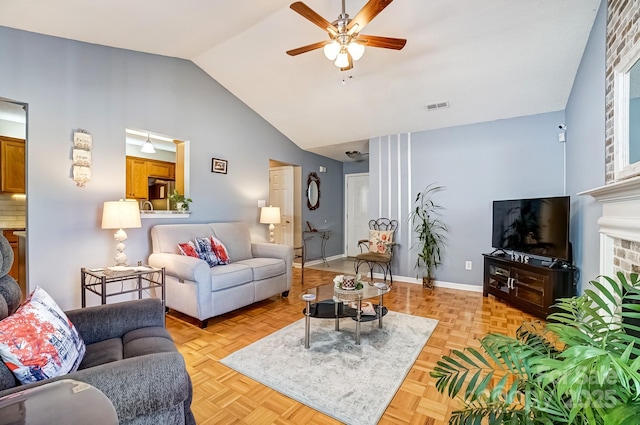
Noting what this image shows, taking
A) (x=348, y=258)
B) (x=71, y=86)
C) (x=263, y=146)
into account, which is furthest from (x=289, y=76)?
(x=348, y=258)

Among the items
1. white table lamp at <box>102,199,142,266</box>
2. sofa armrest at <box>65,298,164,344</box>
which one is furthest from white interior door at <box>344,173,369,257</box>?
sofa armrest at <box>65,298,164,344</box>

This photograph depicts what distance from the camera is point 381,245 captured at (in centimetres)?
448

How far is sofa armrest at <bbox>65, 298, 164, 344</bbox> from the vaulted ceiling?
2.25m

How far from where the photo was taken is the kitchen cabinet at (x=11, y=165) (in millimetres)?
3342

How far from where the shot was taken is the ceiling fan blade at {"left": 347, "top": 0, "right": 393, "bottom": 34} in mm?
1868

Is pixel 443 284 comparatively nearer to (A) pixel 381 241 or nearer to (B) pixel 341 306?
(A) pixel 381 241

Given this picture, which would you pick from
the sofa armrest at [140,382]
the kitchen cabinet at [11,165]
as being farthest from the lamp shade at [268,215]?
the sofa armrest at [140,382]

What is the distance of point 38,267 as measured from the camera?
2.49m

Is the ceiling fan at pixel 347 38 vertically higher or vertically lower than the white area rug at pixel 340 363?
higher

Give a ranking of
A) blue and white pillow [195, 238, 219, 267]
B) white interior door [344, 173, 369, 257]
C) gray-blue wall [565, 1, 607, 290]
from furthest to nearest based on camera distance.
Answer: white interior door [344, 173, 369, 257]
blue and white pillow [195, 238, 219, 267]
gray-blue wall [565, 1, 607, 290]

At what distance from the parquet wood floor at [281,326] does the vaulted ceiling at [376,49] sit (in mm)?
2479

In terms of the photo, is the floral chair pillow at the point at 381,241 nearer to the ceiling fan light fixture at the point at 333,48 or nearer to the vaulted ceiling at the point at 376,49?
the vaulted ceiling at the point at 376,49

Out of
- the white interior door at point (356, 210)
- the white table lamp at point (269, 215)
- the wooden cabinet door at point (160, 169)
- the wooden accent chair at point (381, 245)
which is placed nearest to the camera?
the wooden accent chair at point (381, 245)

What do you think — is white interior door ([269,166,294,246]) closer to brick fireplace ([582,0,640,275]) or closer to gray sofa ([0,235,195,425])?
gray sofa ([0,235,195,425])
